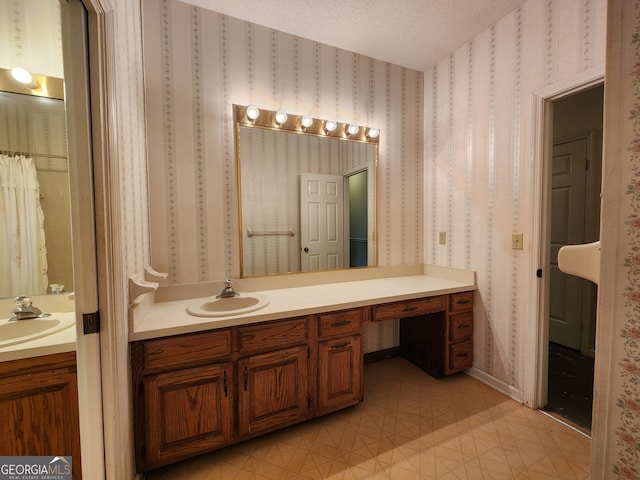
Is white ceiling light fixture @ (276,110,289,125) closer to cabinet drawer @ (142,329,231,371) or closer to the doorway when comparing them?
cabinet drawer @ (142,329,231,371)

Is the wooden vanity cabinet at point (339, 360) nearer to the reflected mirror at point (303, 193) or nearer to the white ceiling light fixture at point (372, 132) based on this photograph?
the reflected mirror at point (303, 193)

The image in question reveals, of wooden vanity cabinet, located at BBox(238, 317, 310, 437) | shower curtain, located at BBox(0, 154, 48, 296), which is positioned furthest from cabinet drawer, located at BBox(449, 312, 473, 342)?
shower curtain, located at BBox(0, 154, 48, 296)

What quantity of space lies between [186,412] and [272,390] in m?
0.43

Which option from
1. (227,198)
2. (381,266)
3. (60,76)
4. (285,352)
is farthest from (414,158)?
(60,76)

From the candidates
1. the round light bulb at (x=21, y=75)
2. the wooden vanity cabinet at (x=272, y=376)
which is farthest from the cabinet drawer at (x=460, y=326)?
the round light bulb at (x=21, y=75)

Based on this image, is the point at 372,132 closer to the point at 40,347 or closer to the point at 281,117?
the point at 281,117

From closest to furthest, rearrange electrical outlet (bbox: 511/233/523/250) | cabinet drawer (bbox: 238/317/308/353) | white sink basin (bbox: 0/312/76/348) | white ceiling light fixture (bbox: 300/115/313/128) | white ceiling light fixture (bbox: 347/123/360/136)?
1. white sink basin (bbox: 0/312/76/348)
2. cabinet drawer (bbox: 238/317/308/353)
3. electrical outlet (bbox: 511/233/523/250)
4. white ceiling light fixture (bbox: 300/115/313/128)
5. white ceiling light fixture (bbox: 347/123/360/136)

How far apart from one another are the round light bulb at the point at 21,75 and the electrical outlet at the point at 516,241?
2919 mm

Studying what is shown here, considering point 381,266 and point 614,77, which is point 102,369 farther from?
point 381,266

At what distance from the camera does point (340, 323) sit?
1749 mm

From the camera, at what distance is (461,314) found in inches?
86.9

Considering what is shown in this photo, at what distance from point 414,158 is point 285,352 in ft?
6.69

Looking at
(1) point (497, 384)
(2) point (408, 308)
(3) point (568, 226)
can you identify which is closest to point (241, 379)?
(2) point (408, 308)

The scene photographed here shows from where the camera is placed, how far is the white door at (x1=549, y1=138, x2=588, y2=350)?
8.75ft
